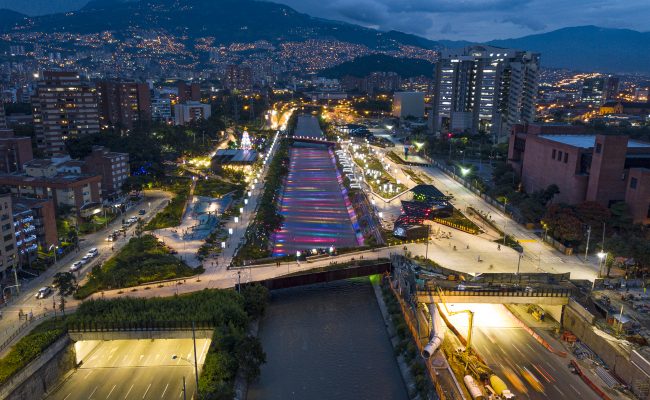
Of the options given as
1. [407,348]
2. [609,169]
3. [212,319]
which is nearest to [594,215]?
[609,169]

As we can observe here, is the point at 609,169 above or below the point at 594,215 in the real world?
above

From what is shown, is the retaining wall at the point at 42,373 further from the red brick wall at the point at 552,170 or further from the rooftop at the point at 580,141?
the rooftop at the point at 580,141

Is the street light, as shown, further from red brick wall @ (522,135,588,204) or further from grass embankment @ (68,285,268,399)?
grass embankment @ (68,285,268,399)

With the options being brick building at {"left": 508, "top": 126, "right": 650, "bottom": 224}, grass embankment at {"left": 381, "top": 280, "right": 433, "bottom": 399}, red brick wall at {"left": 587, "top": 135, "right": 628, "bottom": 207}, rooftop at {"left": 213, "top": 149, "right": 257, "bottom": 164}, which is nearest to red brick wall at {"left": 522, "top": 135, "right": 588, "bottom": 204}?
brick building at {"left": 508, "top": 126, "right": 650, "bottom": 224}

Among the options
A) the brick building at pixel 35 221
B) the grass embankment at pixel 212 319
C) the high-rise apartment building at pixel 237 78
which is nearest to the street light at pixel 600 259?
the grass embankment at pixel 212 319

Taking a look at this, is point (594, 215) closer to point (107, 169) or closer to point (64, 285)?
point (64, 285)

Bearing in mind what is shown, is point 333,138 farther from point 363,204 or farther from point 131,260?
point 131,260
